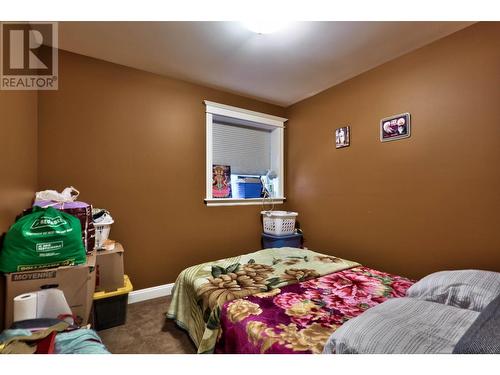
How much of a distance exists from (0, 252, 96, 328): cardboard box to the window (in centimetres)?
157

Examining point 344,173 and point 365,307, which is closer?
point 365,307

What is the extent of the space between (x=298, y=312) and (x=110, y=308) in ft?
5.31

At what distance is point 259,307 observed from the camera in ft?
4.12

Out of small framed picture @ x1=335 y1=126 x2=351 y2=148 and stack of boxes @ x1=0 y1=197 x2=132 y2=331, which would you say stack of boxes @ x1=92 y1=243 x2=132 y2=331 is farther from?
small framed picture @ x1=335 y1=126 x2=351 y2=148

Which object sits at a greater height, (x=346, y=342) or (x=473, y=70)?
(x=473, y=70)

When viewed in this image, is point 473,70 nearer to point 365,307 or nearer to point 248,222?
point 365,307

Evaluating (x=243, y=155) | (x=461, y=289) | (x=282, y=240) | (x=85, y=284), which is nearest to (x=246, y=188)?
(x=243, y=155)

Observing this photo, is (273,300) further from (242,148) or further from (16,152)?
(242,148)

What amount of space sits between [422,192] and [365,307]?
137 centimetres

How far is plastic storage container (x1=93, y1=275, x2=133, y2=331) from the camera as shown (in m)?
1.85

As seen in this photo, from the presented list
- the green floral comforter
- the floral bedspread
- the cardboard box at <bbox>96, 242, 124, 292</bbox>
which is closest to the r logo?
the cardboard box at <bbox>96, 242, 124, 292</bbox>
